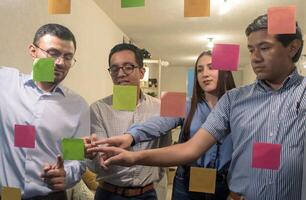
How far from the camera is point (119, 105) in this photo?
1.25m

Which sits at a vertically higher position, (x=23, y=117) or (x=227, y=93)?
(x=227, y=93)

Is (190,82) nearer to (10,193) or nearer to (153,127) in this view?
(153,127)

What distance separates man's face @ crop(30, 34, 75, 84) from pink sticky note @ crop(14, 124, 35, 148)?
8.7 inches

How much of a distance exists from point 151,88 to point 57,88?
0.42 m

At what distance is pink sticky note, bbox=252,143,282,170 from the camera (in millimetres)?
1012

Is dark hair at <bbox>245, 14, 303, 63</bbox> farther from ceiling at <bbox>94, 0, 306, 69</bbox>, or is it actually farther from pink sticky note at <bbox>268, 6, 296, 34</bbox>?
ceiling at <bbox>94, 0, 306, 69</bbox>

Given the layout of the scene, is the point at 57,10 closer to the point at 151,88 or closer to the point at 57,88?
the point at 57,88

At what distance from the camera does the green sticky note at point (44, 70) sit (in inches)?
51.1

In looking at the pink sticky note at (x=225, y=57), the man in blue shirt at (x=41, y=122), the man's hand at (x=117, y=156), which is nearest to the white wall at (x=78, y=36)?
the man in blue shirt at (x=41, y=122)

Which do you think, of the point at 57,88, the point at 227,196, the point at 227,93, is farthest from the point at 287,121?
the point at 57,88

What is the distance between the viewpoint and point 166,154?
3.64 feet

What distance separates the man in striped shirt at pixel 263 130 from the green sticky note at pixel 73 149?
0.17m

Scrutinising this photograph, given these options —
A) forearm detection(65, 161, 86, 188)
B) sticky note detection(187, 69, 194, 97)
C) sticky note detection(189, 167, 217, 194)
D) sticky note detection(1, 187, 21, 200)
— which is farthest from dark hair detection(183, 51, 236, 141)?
sticky note detection(1, 187, 21, 200)

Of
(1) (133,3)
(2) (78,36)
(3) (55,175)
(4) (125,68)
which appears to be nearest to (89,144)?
(3) (55,175)
